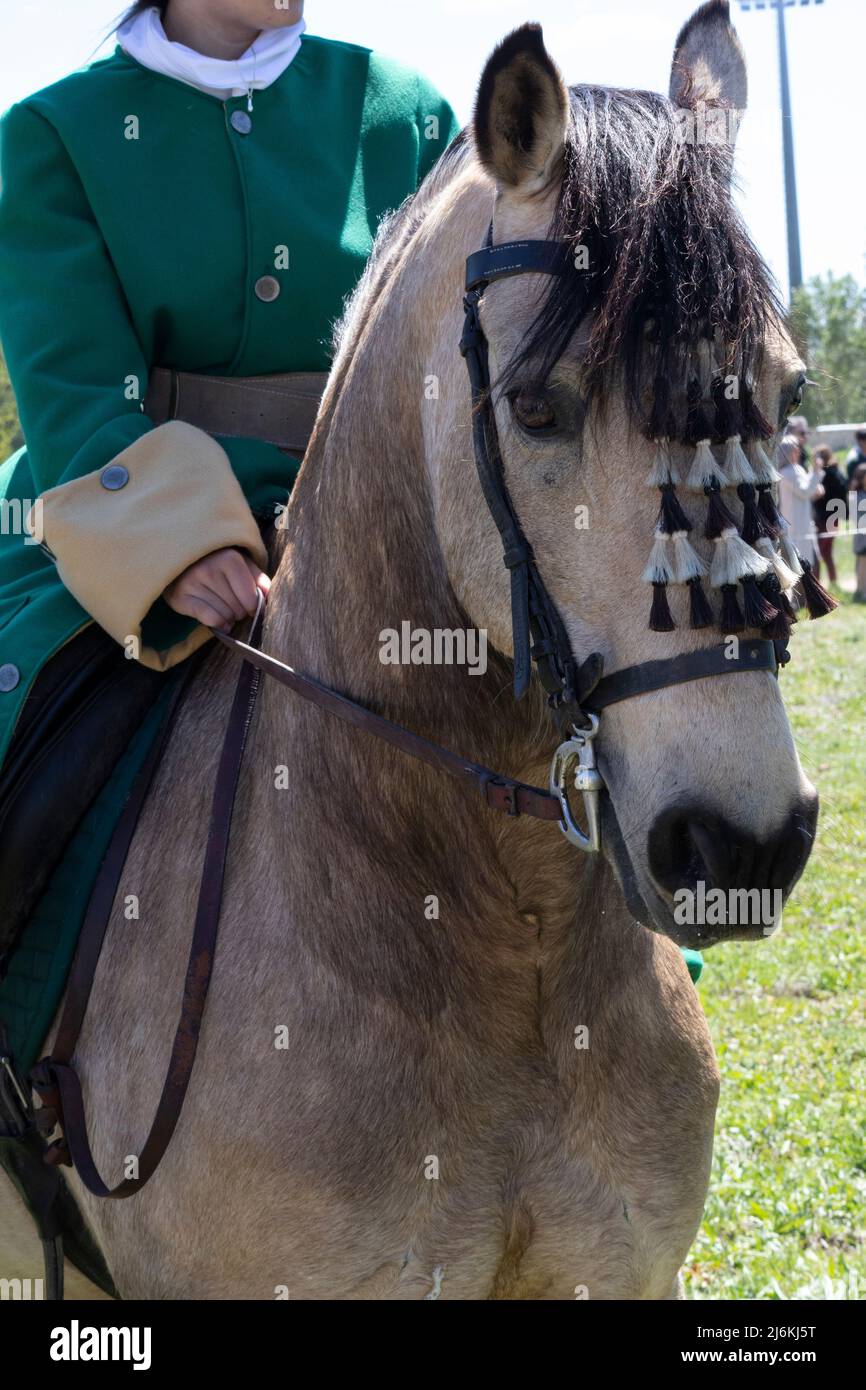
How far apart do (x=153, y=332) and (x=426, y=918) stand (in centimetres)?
160

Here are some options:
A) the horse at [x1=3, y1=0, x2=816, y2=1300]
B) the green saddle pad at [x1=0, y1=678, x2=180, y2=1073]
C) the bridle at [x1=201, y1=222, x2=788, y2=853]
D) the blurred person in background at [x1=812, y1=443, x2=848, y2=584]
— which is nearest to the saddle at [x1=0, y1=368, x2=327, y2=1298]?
the green saddle pad at [x1=0, y1=678, x2=180, y2=1073]

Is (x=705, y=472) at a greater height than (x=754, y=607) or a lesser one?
greater

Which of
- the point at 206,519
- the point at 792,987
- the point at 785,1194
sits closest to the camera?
the point at 206,519

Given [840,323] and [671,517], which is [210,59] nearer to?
[671,517]

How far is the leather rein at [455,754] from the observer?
2.16 metres

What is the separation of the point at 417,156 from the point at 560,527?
1.92 meters

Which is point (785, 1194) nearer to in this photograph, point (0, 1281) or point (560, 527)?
point (0, 1281)

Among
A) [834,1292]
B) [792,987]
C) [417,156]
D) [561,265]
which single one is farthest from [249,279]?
[792,987]

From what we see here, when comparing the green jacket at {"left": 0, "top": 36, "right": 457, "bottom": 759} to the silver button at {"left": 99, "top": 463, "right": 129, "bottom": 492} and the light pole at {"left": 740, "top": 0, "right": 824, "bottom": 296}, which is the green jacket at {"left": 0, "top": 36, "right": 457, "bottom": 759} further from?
the light pole at {"left": 740, "top": 0, "right": 824, "bottom": 296}

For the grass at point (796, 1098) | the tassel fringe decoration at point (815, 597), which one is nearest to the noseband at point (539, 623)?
the tassel fringe decoration at point (815, 597)

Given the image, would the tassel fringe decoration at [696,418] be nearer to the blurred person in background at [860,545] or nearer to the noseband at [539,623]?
the noseband at [539,623]

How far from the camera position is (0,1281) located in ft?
10.3

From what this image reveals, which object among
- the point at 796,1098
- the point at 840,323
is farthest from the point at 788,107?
the point at 796,1098

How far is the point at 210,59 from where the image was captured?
11.0ft
